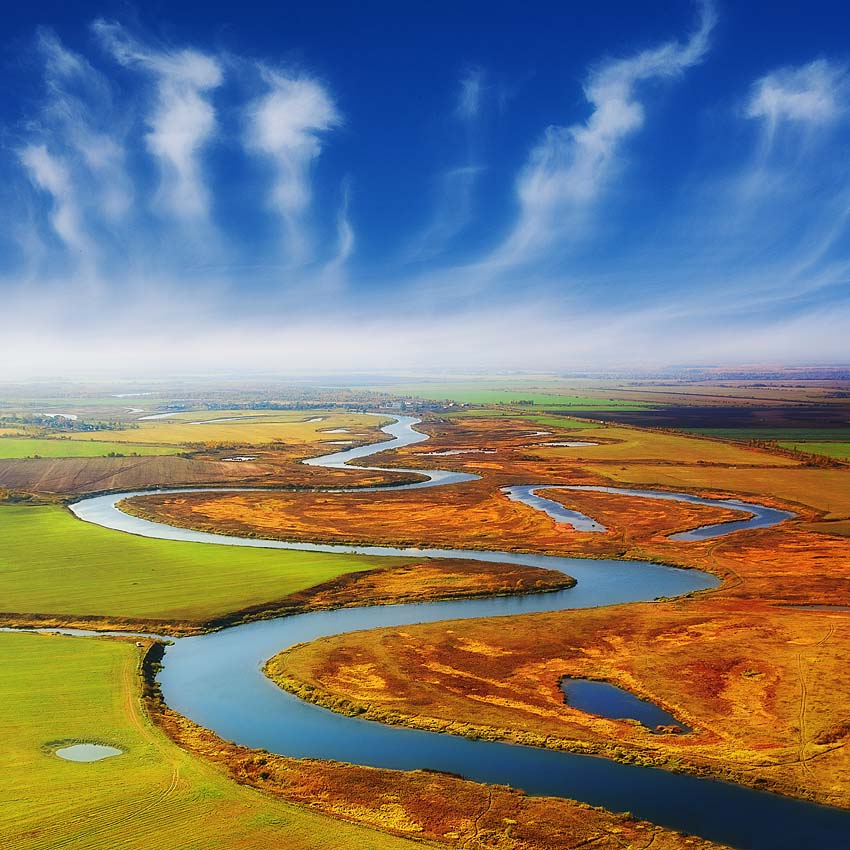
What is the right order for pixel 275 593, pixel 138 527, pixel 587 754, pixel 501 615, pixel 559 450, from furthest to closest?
1. pixel 559 450
2. pixel 138 527
3. pixel 275 593
4. pixel 501 615
5. pixel 587 754

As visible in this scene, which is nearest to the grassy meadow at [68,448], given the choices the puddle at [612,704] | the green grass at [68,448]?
the green grass at [68,448]

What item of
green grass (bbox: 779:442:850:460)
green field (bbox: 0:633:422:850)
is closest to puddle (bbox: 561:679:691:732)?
green field (bbox: 0:633:422:850)

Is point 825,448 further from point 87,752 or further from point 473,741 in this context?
point 87,752

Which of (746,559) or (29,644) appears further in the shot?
(746,559)

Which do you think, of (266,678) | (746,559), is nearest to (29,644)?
(266,678)

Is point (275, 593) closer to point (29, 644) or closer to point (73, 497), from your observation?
point (29, 644)

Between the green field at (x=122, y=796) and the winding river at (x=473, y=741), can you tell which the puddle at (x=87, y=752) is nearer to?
the green field at (x=122, y=796)
